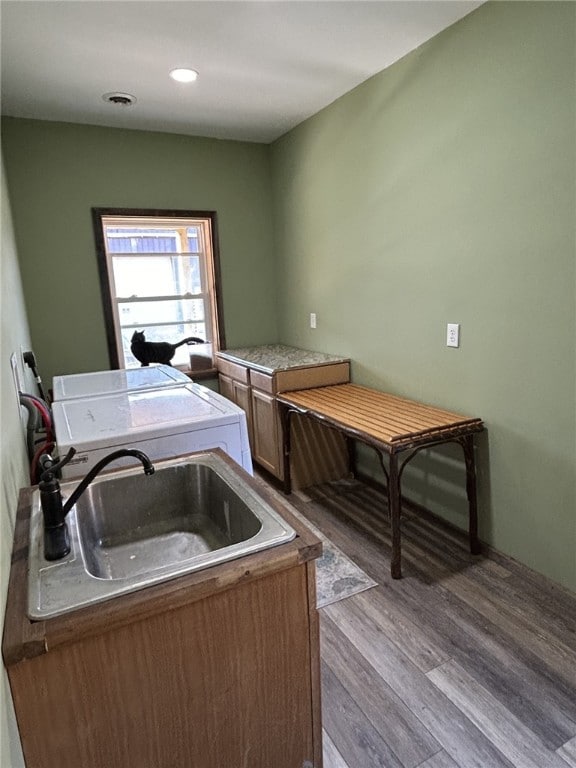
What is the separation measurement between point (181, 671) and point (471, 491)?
174 centimetres

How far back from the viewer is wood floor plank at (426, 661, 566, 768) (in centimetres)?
136

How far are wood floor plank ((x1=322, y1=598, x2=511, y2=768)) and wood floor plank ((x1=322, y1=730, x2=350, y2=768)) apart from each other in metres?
0.29

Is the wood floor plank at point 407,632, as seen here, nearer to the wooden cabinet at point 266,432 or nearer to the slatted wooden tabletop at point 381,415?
the slatted wooden tabletop at point 381,415

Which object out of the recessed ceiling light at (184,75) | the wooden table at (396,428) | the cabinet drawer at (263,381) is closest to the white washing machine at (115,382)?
the cabinet drawer at (263,381)

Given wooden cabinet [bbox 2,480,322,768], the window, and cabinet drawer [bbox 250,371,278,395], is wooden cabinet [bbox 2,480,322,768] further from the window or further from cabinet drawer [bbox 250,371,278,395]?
the window

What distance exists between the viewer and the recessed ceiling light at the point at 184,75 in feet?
8.03

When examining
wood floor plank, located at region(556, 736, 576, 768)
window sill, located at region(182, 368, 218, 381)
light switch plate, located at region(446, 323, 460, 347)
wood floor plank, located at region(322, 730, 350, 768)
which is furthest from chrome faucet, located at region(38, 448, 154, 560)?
window sill, located at region(182, 368, 218, 381)

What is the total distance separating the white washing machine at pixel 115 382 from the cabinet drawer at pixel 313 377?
25.0 inches

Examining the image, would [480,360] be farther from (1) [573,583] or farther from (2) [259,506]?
(2) [259,506]

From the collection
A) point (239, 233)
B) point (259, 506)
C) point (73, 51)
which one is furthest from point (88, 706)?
point (239, 233)

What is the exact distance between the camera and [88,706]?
86 centimetres

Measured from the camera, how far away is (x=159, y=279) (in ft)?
12.4

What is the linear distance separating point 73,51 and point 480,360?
95.4 inches

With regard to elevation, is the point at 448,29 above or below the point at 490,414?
above
